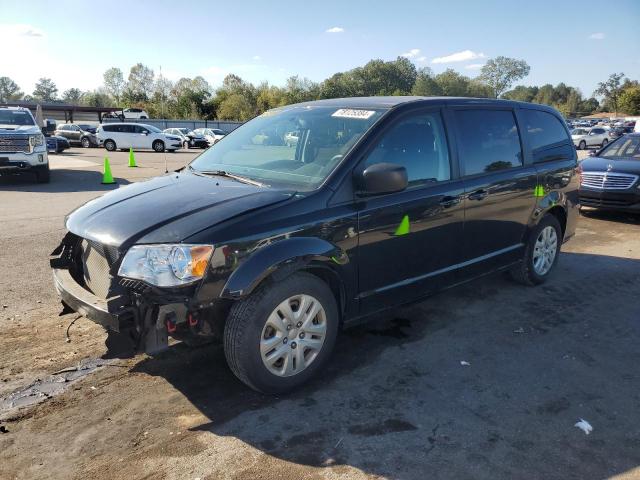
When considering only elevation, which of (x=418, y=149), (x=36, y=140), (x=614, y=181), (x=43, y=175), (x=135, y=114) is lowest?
(x=43, y=175)

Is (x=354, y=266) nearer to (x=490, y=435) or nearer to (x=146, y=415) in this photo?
(x=490, y=435)

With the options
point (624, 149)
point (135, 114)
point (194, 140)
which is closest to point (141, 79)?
point (135, 114)

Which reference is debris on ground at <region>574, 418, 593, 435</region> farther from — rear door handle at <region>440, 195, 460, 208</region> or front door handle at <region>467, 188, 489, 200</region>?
front door handle at <region>467, 188, 489, 200</region>

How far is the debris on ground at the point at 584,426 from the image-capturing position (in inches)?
121

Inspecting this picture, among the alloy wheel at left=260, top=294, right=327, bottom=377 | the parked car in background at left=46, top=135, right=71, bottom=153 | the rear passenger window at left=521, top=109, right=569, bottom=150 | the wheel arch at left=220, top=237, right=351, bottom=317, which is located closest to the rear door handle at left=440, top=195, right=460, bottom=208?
the wheel arch at left=220, top=237, right=351, bottom=317

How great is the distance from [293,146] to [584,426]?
2788 mm

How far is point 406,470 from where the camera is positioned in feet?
8.82

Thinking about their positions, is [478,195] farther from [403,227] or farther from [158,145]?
[158,145]

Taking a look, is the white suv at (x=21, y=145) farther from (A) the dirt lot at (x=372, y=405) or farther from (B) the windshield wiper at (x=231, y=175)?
(B) the windshield wiper at (x=231, y=175)

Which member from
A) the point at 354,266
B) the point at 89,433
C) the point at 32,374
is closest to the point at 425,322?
the point at 354,266

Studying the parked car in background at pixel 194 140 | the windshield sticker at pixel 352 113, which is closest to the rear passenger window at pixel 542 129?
the windshield sticker at pixel 352 113

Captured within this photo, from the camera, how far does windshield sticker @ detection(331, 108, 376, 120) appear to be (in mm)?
3931

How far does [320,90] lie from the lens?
86438mm

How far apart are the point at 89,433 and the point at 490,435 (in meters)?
2.33
